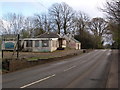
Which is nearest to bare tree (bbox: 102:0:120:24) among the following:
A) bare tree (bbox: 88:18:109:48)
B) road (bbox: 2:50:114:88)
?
road (bbox: 2:50:114:88)

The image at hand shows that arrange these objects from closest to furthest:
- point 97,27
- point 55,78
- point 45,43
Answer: point 55,78
point 45,43
point 97,27

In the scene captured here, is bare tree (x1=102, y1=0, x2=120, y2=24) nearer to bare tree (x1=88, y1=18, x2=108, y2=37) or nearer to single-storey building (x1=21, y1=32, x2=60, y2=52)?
single-storey building (x1=21, y1=32, x2=60, y2=52)

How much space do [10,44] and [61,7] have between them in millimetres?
39200

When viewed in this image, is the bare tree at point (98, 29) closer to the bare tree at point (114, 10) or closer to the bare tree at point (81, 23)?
the bare tree at point (81, 23)

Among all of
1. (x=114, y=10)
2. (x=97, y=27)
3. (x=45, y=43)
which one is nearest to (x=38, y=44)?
(x=45, y=43)

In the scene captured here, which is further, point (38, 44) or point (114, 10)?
point (38, 44)

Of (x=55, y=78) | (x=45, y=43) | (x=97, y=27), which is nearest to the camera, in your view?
(x=55, y=78)

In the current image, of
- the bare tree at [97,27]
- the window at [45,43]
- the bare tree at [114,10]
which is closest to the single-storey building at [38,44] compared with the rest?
the window at [45,43]

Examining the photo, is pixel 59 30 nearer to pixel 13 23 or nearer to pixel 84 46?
pixel 84 46

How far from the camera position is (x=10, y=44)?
61125 millimetres

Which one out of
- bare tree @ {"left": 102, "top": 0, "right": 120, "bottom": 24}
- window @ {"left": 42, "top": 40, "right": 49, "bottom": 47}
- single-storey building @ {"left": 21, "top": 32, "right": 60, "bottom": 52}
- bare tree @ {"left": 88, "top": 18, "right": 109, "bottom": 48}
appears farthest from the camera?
bare tree @ {"left": 88, "top": 18, "right": 109, "bottom": 48}

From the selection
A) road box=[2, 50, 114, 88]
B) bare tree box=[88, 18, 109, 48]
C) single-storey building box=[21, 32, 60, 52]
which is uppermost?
bare tree box=[88, 18, 109, 48]

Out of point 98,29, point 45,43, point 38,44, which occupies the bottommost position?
point 38,44

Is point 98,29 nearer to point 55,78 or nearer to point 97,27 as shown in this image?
point 97,27
